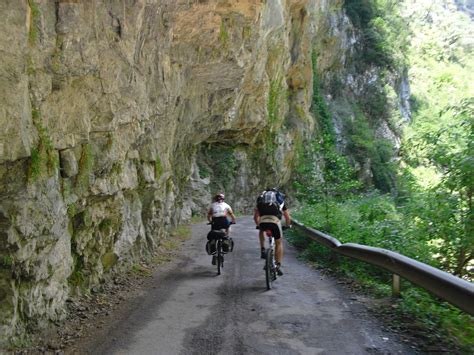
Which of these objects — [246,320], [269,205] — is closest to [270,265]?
[269,205]

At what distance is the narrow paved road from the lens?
511cm

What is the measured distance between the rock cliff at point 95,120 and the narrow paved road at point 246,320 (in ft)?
3.95

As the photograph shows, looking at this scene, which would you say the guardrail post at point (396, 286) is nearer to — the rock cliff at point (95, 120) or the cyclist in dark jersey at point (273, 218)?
the cyclist in dark jersey at point (273, 218)

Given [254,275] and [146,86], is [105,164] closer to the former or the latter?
[146,86]

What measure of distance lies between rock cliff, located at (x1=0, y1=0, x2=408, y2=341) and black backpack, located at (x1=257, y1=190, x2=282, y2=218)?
2.92 m

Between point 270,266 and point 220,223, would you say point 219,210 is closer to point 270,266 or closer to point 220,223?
point 220,223

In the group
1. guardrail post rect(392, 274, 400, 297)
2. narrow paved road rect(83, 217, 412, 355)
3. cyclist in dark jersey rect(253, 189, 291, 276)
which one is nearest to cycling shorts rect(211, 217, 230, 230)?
narrow paved road rect(83, 217, 412, 355)

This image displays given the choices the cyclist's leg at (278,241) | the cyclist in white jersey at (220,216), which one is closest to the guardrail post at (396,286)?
the cyclist's leg at (278,241)

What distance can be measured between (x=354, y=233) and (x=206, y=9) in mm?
7244

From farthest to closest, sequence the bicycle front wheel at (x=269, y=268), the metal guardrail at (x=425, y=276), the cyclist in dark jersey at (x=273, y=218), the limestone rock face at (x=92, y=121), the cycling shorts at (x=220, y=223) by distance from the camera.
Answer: the cycling shorts at (x=220, y=223), the cyclist in dark jersey at (x=273, y=218), the bicycle front wheel at (x=269, y=268), the limestone rock face at (x=92, y=121), the metal guardrail at (x=425, y=276)

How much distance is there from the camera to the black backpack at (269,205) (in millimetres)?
8750

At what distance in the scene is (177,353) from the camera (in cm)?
498

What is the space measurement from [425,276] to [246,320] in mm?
2492

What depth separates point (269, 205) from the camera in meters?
8.75
